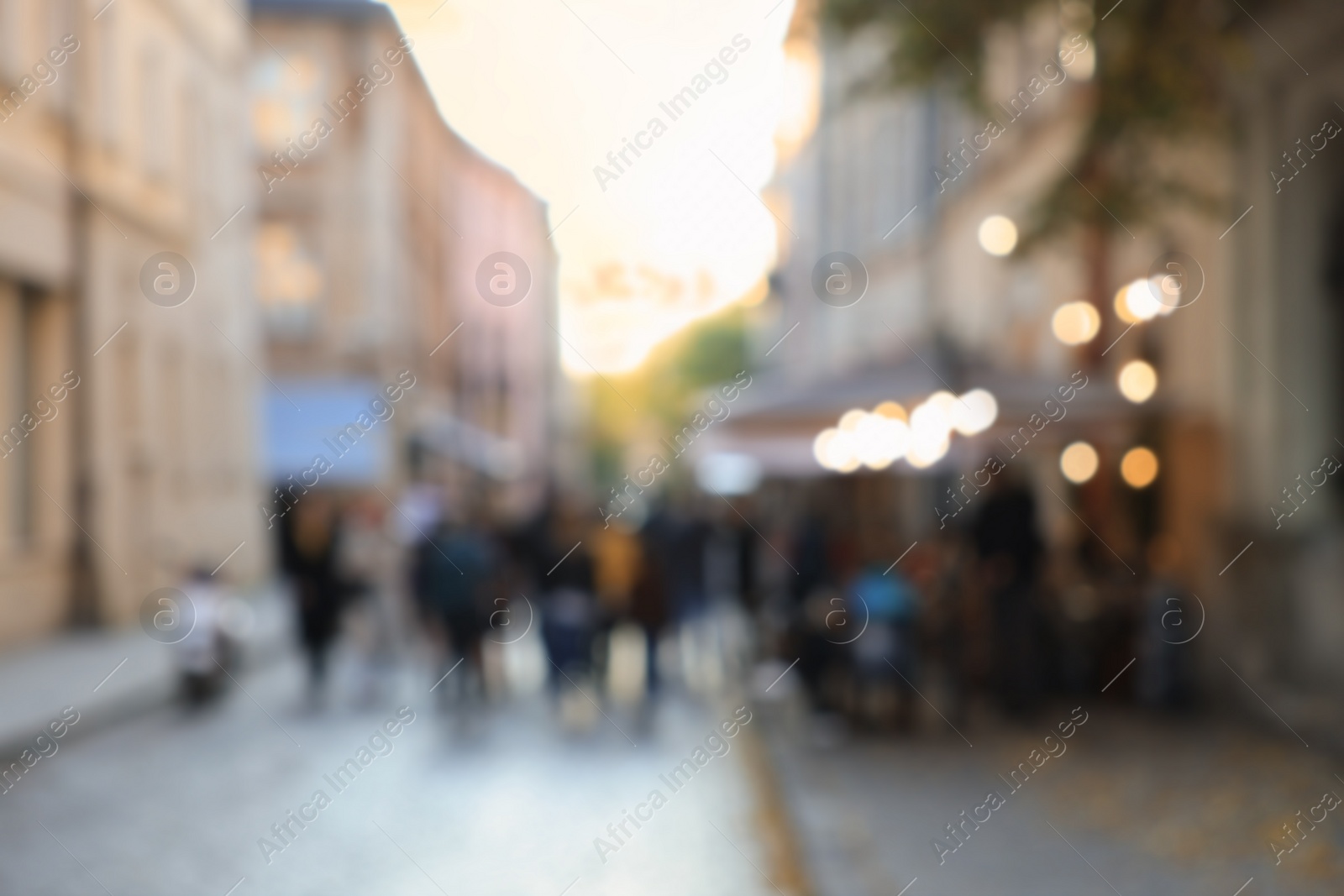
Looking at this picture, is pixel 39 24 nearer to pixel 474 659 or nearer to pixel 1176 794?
pixel 474 659

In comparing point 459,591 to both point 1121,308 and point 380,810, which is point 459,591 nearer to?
point 380,810

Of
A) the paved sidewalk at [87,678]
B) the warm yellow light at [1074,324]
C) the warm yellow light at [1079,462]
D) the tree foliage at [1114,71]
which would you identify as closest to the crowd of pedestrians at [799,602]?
the paved sidewalk at [87,678]

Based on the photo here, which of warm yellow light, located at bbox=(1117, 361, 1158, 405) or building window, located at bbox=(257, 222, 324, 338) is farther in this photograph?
building window, located at bbox=(257, 222, 324, 338)

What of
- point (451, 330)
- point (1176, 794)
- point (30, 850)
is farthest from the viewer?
point (451, 330)

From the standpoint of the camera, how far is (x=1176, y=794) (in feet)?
29.5

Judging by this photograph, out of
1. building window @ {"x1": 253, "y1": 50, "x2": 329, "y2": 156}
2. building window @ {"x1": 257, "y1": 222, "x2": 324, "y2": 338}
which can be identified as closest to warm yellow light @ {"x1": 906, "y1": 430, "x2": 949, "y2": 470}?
building window @ {"x1": 253, "y1": 50, "x2": 329, "y2": 156}

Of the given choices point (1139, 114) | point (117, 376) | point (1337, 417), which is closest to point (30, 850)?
point (1139, 114)

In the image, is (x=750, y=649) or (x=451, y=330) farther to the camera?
(x=451, y=330)

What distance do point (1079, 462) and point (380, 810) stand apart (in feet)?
37.9

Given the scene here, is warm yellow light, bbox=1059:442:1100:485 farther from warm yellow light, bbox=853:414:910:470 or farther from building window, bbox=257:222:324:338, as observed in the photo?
building window, bbox=257:222:324:338

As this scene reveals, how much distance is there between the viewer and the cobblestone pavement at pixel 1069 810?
691 centimetres

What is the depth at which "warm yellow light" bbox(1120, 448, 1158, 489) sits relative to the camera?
15114 millimetres

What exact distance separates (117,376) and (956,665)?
1317cm

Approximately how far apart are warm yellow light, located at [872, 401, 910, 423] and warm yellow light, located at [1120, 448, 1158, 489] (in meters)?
2.46
